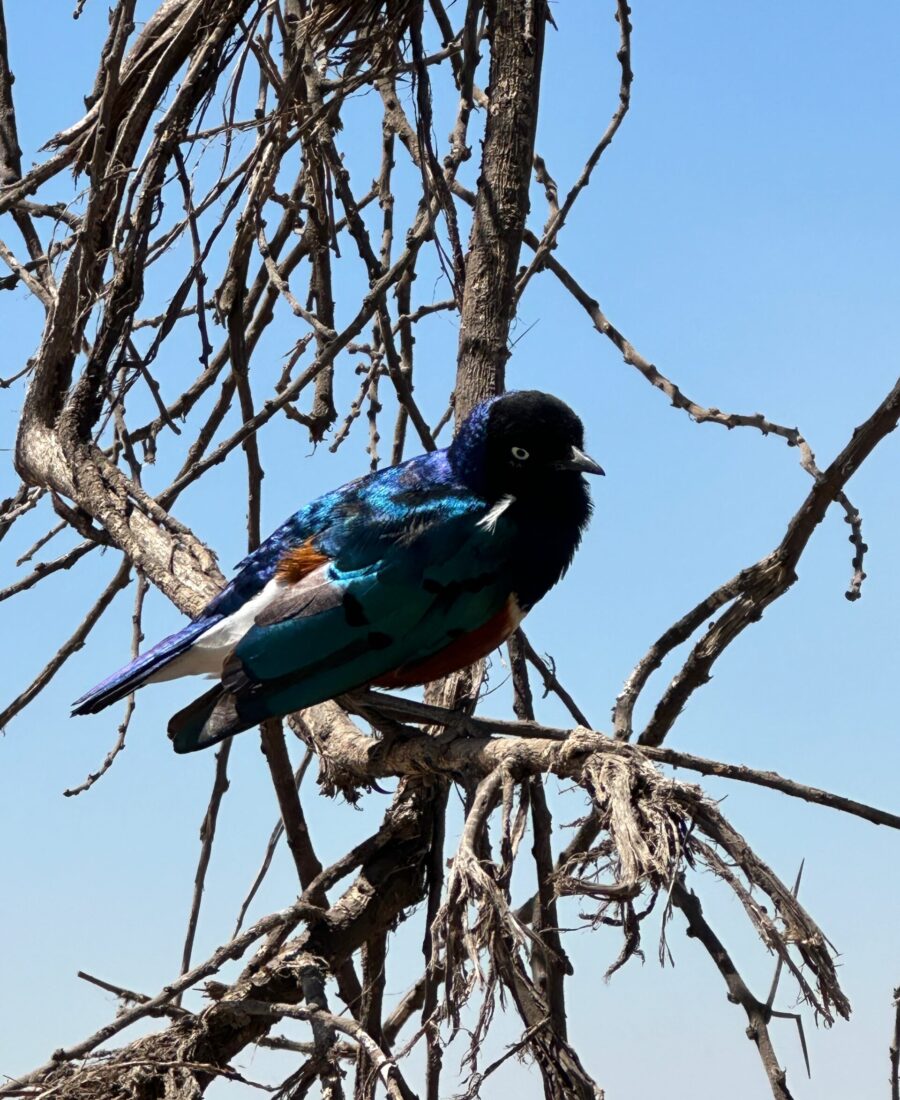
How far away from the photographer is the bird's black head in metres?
3.43

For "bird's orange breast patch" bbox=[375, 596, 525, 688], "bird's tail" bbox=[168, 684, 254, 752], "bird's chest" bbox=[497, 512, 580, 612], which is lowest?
"bird's tail" bbox=[168, 684, 254, 752]

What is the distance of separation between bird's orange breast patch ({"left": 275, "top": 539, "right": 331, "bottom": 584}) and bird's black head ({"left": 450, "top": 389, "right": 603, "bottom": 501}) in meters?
0.41

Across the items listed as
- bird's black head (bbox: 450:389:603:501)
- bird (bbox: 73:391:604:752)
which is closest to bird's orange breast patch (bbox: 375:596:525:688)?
bird (bbox: 73:391:604:752)

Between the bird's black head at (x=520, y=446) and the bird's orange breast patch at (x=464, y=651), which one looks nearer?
the bird's orange breast patch at (x=464, y=651)

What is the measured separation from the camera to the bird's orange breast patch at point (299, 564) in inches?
135

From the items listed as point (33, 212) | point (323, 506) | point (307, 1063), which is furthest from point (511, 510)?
point (33, 212)

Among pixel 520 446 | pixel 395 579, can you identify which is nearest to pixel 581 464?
pixel 520 446

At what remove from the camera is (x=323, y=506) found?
3.60 meters

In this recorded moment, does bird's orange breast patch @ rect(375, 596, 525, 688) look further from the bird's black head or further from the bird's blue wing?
the bird's black head

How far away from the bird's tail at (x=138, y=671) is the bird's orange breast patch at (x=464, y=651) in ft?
1.52

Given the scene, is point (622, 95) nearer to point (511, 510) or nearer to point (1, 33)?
point (511, 510)

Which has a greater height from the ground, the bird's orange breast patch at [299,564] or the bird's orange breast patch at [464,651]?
the bird's orange breast patch at [299,564]

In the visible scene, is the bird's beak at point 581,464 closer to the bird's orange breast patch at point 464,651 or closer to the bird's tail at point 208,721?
the bird's orange breast patch at point 464,651

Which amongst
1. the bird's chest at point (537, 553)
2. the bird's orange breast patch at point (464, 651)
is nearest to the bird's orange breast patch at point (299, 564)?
the bird's orange breast patch at point (464, 651)
